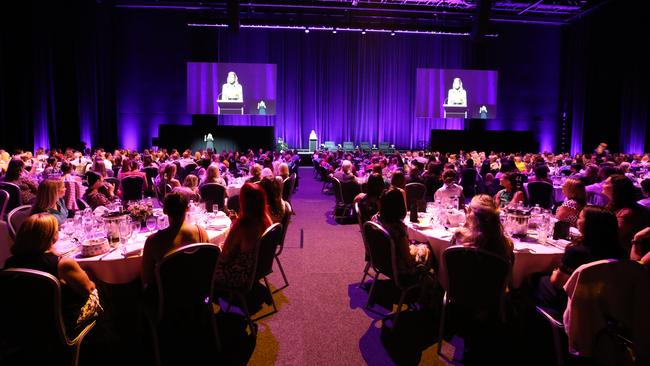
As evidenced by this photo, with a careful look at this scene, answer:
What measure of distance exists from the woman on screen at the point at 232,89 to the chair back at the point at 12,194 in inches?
543

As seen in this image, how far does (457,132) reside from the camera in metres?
20.2

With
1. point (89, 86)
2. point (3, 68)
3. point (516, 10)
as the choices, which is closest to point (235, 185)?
point (3, 68)

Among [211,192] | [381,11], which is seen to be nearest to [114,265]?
[211,192]

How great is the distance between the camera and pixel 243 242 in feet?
11.8

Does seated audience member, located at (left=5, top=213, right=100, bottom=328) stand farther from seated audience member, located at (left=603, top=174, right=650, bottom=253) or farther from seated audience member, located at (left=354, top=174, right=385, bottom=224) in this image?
seated audience member, located at (left=603, top=174, right=650, bottom=253)

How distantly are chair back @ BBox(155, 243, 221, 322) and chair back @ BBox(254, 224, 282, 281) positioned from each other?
0.53m

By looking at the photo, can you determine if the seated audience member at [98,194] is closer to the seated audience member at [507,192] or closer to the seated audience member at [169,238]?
the seated audience member at [169,238]

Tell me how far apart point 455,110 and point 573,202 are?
16810 mm

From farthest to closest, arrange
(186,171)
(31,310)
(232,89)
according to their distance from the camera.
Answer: (232,89), (186,171), (31,310)

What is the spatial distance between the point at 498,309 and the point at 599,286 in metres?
0.74

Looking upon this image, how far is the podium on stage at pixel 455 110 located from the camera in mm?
20203

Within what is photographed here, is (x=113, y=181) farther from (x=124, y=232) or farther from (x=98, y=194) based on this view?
(x=124, y=232)

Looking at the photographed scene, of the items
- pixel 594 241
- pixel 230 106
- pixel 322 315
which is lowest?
pixel 322 315

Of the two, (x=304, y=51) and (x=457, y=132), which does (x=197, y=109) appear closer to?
(x=304, y=51)
